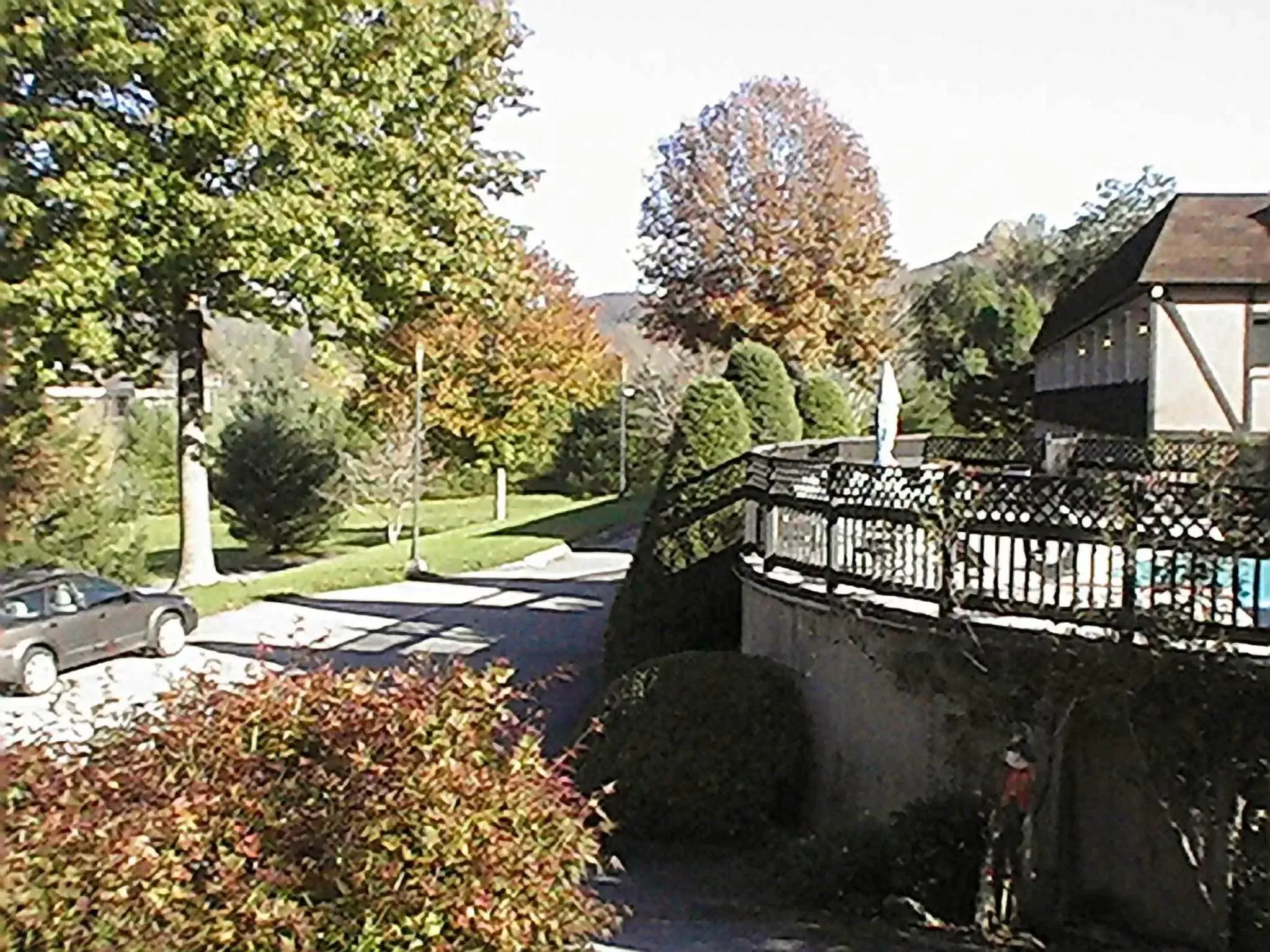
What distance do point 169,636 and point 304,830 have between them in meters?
14.3

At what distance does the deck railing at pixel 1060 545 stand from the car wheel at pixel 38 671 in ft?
32.7

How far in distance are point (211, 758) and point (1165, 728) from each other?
16.0 feet

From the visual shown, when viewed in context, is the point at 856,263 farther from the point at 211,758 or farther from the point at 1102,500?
the point at 211,758

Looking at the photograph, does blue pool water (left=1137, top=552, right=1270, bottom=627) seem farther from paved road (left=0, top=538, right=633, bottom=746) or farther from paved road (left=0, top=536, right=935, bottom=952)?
paved road (left=0, top=538, right=633, bottom=746)

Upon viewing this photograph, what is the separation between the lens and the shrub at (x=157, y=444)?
125 ft

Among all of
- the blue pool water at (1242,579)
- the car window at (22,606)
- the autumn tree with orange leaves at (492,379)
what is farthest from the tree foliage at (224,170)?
the blue pool water at (1242,579)

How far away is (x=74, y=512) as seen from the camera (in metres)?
24.1

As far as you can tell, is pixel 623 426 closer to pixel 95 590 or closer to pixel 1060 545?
pixel 95 590

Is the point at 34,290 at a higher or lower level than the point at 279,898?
higher

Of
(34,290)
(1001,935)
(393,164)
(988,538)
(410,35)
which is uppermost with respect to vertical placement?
(410,35)

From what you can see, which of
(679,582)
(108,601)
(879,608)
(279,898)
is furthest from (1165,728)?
(108,601)

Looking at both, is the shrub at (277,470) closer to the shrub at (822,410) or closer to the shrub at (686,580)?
the shrub at (822,410)

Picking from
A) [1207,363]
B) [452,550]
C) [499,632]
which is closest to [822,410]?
[452,550]

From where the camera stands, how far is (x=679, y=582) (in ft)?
45.0
